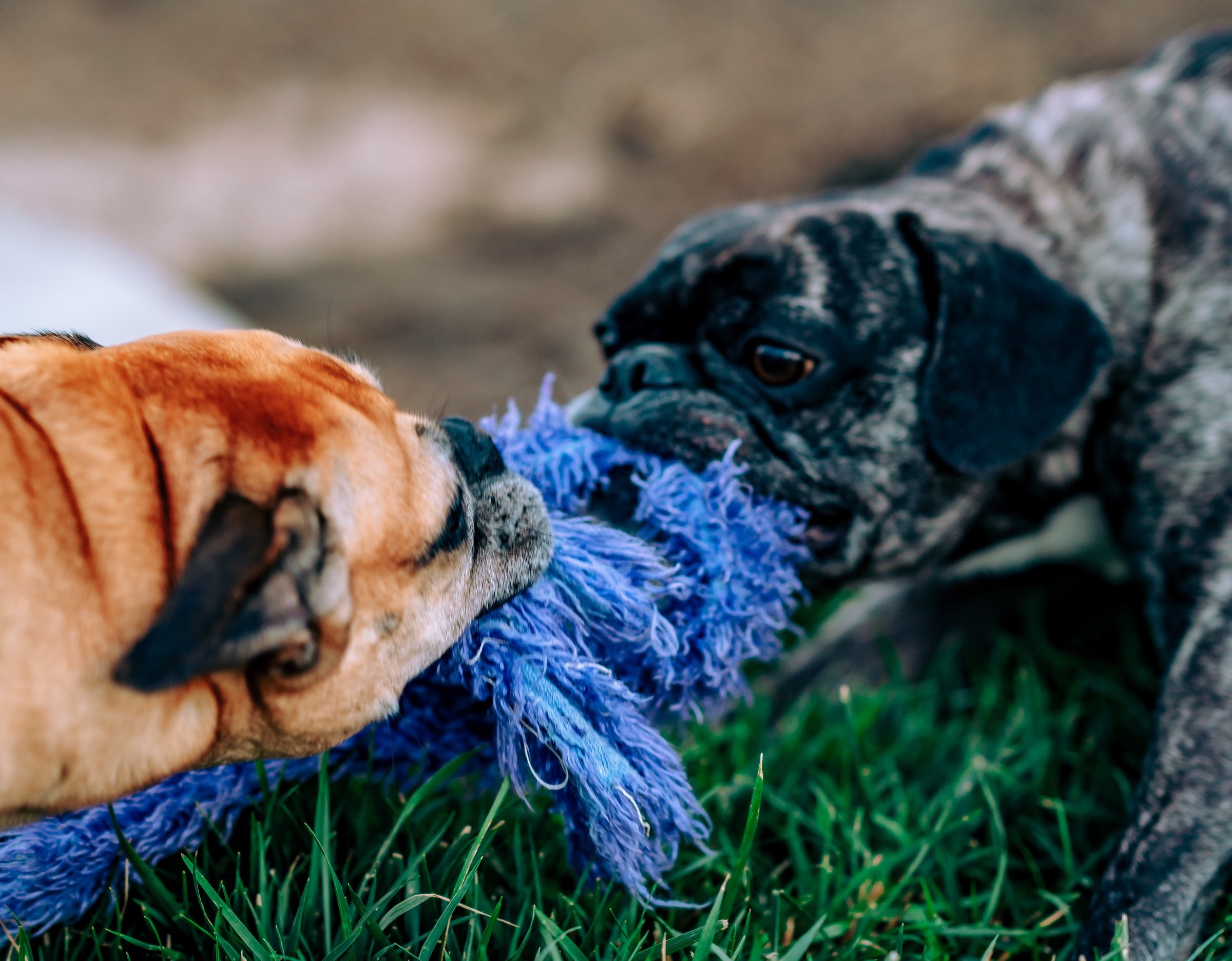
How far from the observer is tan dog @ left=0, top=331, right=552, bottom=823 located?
1310 millimetres

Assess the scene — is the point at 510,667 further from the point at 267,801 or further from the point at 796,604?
the point at 796,604

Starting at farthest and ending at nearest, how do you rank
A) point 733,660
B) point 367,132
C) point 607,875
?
point 367,132 < point 733,660 < point 607,875

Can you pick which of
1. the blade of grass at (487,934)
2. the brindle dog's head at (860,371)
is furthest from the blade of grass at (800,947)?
the brindle dog's head at (860,371)

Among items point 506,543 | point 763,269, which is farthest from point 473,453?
point 763,269

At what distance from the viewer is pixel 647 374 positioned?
2205mm

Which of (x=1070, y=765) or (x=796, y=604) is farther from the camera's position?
(x=1070, y=765)

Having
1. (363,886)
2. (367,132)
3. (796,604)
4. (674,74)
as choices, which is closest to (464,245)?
(367,132)

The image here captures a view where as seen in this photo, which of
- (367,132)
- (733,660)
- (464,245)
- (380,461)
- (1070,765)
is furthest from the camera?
(367,132)

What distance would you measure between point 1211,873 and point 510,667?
135 centimetres

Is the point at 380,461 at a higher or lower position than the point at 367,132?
lower

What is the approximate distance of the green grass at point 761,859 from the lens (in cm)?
164

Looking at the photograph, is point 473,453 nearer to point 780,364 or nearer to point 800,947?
point 780,364

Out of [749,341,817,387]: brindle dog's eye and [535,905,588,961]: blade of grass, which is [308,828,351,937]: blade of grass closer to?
[535,905,588,961]: blade of grass

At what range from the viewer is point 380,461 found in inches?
61.7
